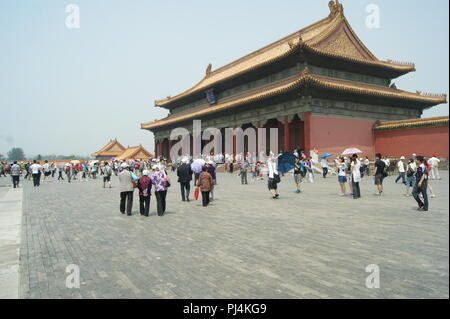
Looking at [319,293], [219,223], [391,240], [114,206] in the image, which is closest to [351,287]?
[319,293]

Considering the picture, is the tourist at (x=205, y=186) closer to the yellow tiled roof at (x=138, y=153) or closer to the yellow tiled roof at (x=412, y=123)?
the yellow tiled roof at (x=412, y=123)

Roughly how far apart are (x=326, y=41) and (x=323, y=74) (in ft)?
9.25

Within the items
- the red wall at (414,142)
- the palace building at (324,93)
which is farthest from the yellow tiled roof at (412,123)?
the palace building at (324,93)

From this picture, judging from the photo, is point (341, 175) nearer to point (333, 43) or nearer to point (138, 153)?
point (333, 43)

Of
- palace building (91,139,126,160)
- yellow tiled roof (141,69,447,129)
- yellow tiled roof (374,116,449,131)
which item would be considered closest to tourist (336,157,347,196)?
yellow tiled roof (141,69,447,129)

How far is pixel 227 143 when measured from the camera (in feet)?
113

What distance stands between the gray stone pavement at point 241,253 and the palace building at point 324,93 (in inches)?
656

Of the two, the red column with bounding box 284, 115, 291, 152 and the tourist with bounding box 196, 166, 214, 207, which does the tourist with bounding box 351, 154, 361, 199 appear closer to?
the tourist with bounding box 196, 166, 214, 207

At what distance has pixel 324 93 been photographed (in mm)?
25281

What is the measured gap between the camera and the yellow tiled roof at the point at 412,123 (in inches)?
919

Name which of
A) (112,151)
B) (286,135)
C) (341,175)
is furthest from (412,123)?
(112,151)

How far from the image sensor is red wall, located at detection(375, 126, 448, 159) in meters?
23.5

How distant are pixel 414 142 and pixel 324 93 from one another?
295 inches
